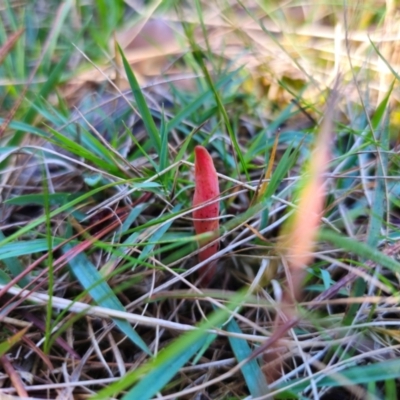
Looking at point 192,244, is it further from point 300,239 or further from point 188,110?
point 188,110

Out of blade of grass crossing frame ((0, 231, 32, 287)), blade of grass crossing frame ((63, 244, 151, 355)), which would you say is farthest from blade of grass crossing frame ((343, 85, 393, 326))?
blade of grass crossing frame ((0, 231, 32, 287))

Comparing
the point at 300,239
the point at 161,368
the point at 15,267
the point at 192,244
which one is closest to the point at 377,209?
the point at 300,239

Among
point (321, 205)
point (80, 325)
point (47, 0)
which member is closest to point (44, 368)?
point (80, 325)

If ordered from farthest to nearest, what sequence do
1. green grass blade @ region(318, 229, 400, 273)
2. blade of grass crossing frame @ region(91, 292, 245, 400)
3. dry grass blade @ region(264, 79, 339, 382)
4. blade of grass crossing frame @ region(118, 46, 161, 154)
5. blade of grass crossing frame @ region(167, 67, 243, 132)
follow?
blade of grass crossing frame @ region(167, 67, 243, 132)
blade of grass crossing frame @ region(118, 46, 161, 154)
dry grass blade @ region(264, 79, 339, 382)
green grass blade @ region(318, 229, 400, 273)
blade of grass crossing frame @ region(91, 292, 245, 400)

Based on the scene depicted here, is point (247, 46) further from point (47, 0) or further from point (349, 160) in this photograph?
point (47, 0)

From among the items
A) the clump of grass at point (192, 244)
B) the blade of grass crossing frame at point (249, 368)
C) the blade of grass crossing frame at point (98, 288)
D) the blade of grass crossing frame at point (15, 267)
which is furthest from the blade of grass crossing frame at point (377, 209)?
the blade of grass crossing frame at point (15, 267)

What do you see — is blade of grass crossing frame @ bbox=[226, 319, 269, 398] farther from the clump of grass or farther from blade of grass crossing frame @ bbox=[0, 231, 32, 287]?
blade of grass crossing frame @ bbox=[0, 231, 32, 287]

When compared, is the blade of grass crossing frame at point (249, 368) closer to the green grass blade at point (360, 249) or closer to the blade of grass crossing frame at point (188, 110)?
the green grass blade at point (360, 249)
